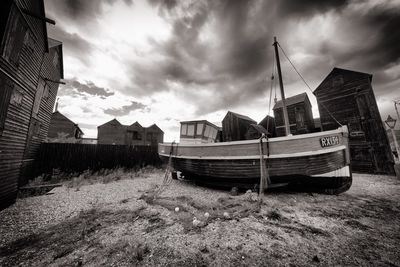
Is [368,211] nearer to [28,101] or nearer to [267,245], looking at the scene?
[267,245]

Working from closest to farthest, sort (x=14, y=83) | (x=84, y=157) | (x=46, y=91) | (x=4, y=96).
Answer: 1. (x=4, y=96)
2. (x=14, y=83)
3. (x=46, y=91)
4. (x=84, y=157)

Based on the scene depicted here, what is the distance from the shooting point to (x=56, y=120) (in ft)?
86.2

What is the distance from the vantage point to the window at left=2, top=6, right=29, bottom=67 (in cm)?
451

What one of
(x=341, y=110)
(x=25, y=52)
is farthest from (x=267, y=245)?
(x=341, y=110)

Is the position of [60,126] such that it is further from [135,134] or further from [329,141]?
[329,141]

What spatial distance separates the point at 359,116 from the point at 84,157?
2201 cm

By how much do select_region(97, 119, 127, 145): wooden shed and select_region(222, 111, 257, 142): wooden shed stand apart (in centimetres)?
2419

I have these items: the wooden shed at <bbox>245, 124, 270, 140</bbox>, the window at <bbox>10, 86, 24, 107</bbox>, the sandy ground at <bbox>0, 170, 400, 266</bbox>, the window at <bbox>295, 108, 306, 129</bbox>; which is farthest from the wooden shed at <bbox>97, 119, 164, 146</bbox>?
the window at <bbox>295, 108, 306, 129</bbox>

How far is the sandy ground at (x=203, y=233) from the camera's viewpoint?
Answer: 2.32 metres

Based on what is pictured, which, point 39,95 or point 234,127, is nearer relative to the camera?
point 39,95

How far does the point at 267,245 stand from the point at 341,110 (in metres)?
16.4

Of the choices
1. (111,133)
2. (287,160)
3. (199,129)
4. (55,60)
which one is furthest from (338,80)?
(111,133)

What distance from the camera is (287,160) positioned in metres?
5.17

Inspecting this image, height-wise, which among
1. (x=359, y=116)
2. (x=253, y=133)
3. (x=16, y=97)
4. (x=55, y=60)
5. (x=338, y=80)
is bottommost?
(x=16, y=97)
